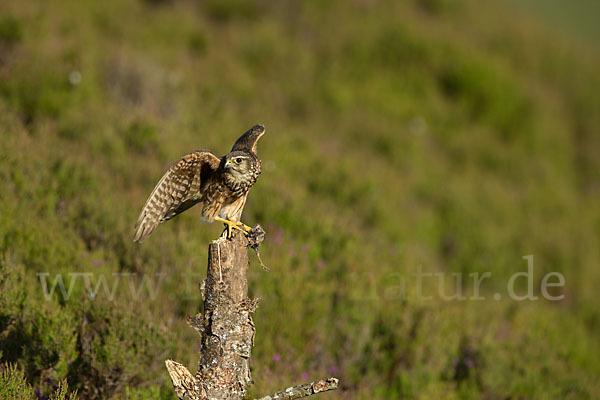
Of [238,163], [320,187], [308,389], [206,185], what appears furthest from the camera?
[320,187]

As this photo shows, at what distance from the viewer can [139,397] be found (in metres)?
3.97

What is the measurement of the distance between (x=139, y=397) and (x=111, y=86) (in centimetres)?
603

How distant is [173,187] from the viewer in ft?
12.6

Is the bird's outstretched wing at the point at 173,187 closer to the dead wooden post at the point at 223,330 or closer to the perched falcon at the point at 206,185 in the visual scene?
the perched falcon at the point at 206,185

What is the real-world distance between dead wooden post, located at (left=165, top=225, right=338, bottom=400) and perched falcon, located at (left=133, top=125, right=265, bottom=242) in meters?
0.50

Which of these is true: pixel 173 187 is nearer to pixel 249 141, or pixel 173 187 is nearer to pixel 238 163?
pixel 238 163

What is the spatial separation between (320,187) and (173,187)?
488 centimetres

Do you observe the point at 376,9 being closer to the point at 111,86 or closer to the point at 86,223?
the point at 111,86

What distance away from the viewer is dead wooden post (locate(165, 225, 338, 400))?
313 centimetres

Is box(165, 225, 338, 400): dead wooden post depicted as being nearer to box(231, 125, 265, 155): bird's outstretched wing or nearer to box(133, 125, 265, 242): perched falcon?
box(133, 125, 265, 242): perched falcon

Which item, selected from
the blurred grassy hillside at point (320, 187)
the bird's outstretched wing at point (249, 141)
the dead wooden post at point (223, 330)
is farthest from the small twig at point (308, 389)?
the bird's outstretched wing at point (249, 141)

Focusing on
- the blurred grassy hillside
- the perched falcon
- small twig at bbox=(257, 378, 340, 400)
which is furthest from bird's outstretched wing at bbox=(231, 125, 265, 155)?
small twig at bbox=(257, 378, 340, 400)

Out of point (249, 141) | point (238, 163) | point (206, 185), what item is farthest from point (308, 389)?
point (249, 141)

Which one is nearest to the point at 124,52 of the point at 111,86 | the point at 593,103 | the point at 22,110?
the point at 111,86
